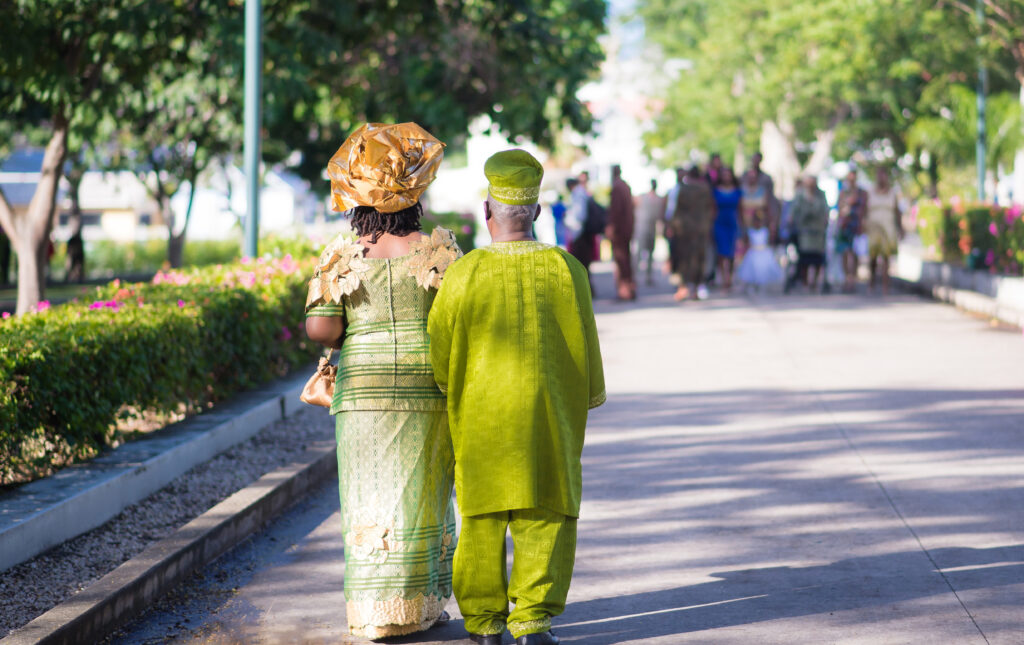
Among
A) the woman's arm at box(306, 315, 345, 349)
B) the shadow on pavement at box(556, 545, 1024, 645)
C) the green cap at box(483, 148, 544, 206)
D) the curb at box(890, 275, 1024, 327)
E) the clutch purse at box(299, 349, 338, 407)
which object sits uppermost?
the green cap at box(483, 148, 544, 206)

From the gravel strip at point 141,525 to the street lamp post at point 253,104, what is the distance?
10.8 feet

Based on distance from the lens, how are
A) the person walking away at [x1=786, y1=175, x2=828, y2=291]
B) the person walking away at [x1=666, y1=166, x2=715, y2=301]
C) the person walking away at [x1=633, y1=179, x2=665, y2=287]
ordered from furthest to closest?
1. the person walking away at [x1=633, y1=179, x2=665, y2=287]
2. the person walking away at [x1=786, y1=175, x2=828, y2=291]
3. the person walking away at [x1=666, y1=166, x2=715, y2=301]

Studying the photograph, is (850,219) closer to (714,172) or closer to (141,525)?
(714,172)

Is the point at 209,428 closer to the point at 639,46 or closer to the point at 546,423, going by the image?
the point at 546,423

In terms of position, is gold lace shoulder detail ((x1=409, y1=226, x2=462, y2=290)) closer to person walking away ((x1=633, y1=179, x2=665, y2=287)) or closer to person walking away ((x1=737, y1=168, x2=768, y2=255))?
person walking away ((x1=737, y1=168, x2=768, y2=255))

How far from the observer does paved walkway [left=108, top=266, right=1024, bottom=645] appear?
5.01m

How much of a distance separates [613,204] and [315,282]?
48.6 feet

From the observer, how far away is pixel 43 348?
6.18m

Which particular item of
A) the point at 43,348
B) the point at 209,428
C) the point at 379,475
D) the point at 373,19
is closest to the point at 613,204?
the point at 373,19

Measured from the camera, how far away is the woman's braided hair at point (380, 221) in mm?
4809

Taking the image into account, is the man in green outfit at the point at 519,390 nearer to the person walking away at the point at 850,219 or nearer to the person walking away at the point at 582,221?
the person walking away at the point at 582,221

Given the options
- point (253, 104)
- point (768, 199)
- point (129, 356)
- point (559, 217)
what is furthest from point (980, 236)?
point (129, 356)

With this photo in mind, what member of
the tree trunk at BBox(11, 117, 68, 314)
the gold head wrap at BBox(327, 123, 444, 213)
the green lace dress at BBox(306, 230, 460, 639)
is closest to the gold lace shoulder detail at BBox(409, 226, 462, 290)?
the green lace dress at BBox(306, 230, 460, 639)

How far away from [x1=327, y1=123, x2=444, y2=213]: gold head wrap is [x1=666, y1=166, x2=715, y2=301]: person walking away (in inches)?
573
